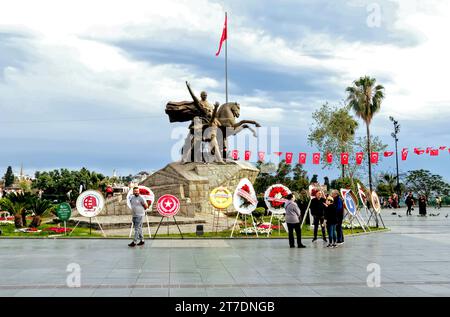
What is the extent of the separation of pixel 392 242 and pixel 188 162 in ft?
52.9

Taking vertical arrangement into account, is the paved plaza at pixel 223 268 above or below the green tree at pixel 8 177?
below

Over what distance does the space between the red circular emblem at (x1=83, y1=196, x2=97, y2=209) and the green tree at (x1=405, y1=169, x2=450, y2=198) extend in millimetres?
69019

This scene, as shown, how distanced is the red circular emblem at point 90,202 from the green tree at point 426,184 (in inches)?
2717

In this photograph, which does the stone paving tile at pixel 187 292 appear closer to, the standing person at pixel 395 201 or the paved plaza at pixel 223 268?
the paved plaza at pixel 223 268

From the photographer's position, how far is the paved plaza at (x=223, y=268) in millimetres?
8555

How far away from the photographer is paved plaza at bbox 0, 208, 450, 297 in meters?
8.55

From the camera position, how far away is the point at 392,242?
17.6 m

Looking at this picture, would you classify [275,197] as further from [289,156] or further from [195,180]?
[289,156]

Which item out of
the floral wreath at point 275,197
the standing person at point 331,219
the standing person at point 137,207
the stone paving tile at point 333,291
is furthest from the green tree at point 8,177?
the stone paving tile at point 333,291

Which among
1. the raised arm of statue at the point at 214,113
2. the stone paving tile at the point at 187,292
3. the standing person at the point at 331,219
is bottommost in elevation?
the stone paving tile at the point at 187,292

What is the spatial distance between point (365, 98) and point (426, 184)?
36621 millimetres

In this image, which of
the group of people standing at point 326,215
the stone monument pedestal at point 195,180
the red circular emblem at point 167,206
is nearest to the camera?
the group of people standing at point 326,215

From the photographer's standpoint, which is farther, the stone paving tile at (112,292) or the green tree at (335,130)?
the green tree at (335,130)
